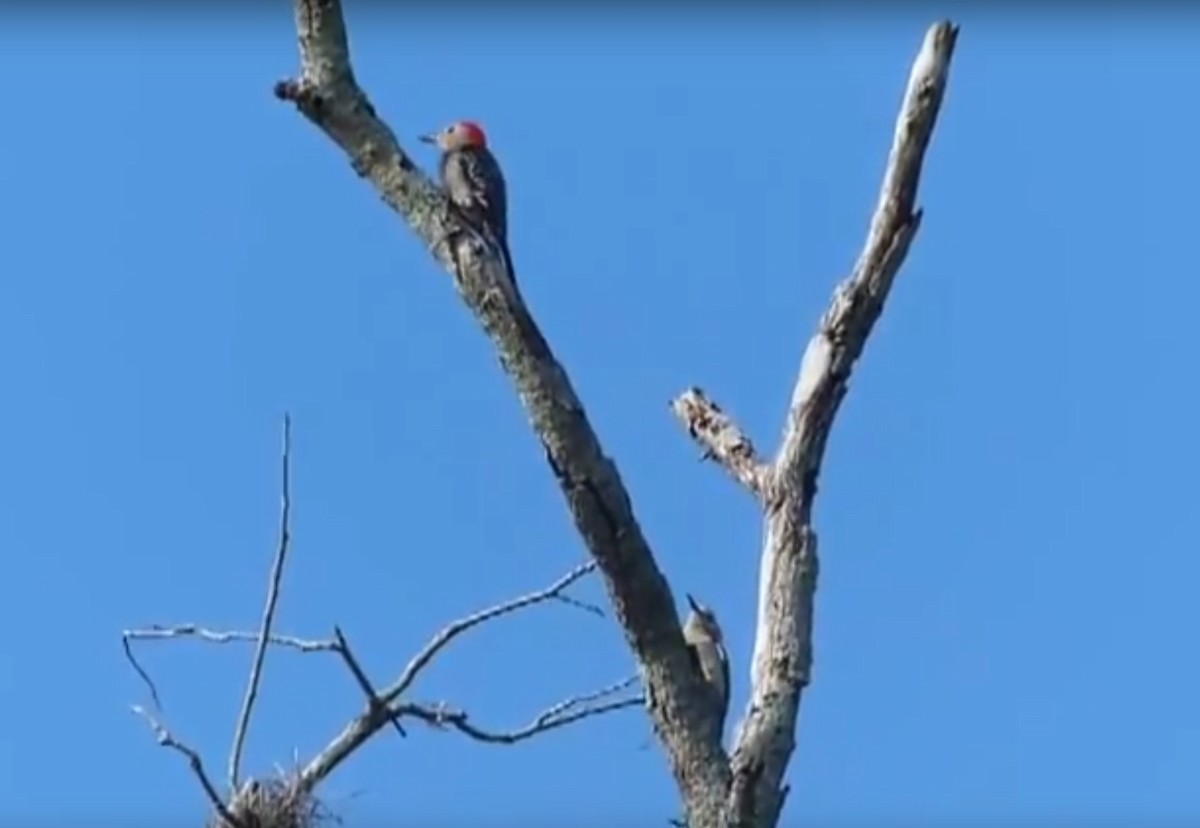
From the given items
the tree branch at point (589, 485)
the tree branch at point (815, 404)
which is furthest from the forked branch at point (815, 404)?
the tree branch at point (589, 485)

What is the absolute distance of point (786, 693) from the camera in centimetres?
350

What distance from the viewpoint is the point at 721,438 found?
418 cm

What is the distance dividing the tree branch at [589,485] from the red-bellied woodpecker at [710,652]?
2.3 inches

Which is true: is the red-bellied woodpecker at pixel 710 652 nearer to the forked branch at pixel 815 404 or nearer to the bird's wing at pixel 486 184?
the forked branch at pixel 815 404

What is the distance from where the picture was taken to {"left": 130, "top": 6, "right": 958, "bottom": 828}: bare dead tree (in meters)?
3.40

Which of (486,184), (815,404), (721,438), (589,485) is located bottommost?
(589,485)

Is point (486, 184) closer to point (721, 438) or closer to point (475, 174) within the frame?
point (475, 174)

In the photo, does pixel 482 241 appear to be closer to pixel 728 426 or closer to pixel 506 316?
pixel 506 316

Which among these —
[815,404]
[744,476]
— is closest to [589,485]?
[815,404]

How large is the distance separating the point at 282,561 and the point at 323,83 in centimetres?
90

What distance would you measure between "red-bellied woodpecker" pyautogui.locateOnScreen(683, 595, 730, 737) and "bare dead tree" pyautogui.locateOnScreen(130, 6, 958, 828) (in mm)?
61

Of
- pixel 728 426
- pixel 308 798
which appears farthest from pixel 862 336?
pixel 308 798

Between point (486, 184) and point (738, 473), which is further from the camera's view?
point (486, 184)

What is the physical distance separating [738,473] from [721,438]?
0.19 metres
